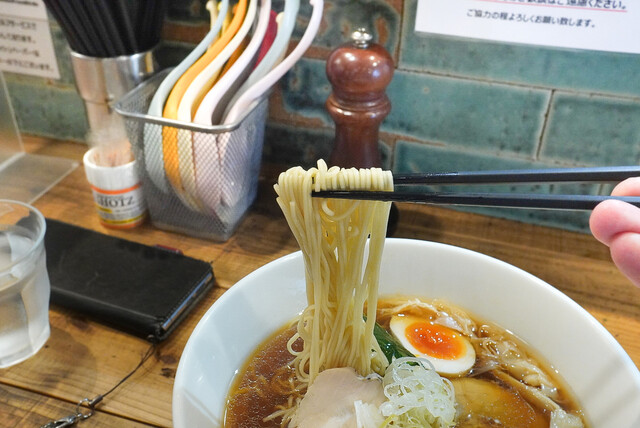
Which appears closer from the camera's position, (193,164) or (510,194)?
(510,194)

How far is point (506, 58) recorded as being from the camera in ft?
3.97

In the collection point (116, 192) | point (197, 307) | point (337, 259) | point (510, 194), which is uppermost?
point (510, 194)

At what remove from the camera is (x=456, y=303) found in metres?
1.03

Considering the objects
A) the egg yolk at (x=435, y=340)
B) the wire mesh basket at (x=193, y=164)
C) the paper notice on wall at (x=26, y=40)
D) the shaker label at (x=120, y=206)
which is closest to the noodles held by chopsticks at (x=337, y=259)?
the egg yolk at (x=435, y=340)

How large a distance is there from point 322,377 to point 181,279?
1.23 feet

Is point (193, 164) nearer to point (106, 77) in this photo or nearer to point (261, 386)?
point (106, 77)

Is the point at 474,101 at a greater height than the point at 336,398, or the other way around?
the point at 474,101

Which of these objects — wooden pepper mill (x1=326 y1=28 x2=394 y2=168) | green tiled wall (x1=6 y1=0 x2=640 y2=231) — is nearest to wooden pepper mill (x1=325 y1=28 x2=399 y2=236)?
wooden pepper mill (x1=326 y1=28 x2=394 y2=168)

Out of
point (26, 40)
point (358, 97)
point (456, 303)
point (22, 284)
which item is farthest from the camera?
point (26, 40)

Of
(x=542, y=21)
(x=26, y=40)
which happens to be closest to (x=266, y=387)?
(x=542, y=21)

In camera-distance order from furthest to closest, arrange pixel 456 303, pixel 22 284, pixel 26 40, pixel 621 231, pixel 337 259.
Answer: pixel 26 40 < pixel 456 303 < pixel 22 284 < pixel 337 259 < pixel 621 231

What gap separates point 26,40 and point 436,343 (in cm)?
133

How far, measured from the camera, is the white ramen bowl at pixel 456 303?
779 millimetres

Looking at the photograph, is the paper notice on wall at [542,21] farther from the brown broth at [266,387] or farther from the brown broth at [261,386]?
the brown broth at [261,386]
